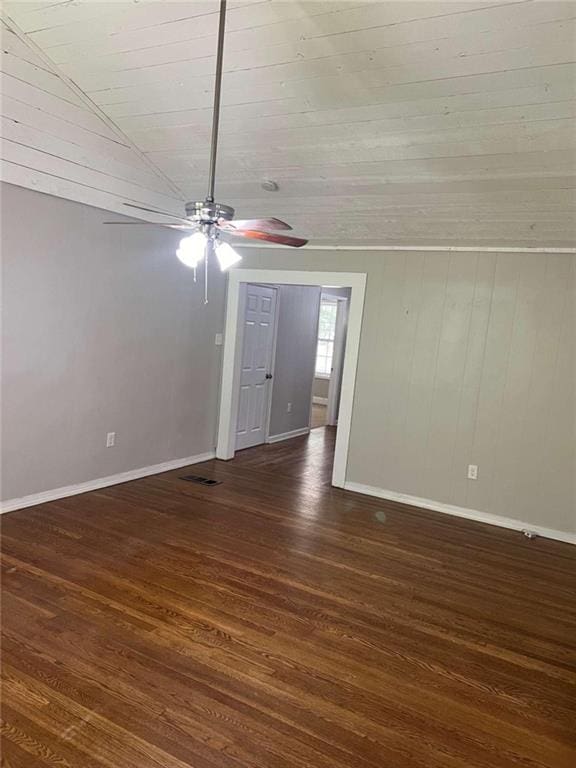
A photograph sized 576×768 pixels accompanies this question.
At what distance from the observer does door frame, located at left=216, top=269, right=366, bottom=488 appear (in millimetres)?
4836

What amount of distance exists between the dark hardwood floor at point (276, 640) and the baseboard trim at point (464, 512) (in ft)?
0.58

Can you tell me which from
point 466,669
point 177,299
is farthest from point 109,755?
point 177,299

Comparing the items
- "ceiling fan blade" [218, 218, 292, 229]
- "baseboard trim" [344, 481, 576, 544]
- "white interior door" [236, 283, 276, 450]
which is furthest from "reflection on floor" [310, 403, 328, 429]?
"ceiling fan blade" [218, 218, 292, 229]

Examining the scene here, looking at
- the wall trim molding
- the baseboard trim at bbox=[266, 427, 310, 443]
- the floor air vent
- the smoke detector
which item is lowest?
the floor air vent

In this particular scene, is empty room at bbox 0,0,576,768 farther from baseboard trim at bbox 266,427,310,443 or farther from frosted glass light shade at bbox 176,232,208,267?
baseboard trim at bbox 266,427,310,443

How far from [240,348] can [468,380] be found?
2.39 metres

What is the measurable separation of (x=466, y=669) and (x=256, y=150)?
338 centimetres

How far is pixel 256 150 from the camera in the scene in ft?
11.8

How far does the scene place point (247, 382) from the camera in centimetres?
599

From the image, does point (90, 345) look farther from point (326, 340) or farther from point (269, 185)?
point (326, 340)

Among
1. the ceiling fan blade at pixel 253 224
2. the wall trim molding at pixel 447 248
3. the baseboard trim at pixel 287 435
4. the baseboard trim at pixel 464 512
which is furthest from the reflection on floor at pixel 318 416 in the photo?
the ceiling fan blade at pixel 253 224

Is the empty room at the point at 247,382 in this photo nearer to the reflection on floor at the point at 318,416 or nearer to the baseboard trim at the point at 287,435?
the baseboard trim at the point at 287,435

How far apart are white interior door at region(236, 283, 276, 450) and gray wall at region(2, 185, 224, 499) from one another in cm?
58

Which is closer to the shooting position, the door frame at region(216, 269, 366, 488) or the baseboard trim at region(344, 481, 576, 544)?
the baseboard trim at region(344, 481, 576, 544)
